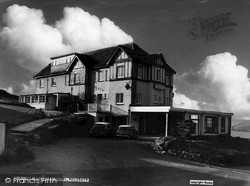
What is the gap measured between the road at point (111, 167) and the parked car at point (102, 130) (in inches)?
62.1

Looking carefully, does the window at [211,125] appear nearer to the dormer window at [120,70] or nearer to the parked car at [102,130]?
the dormer window at [120,70]

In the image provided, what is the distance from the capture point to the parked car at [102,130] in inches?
632

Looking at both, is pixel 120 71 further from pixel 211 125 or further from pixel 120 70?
pixel 211 125

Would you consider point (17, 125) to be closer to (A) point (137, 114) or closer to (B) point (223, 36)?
(A) point (137, 114)

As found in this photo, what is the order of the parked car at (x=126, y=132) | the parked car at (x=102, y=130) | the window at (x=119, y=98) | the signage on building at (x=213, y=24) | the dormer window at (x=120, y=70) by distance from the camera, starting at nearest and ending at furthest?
the signage on building at (x=213, y=24) < the parked car at (x=126, y=132) < the parked car at (x=102, y=130) < the window at (x=119, y=98) < the dormer window at (x=120, y=70)

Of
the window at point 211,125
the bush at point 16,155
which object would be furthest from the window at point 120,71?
the window at point 211,125

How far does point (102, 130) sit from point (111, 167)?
5573mm

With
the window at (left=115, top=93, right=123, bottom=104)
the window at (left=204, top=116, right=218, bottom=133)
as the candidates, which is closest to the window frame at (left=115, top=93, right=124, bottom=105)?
the window at (left=115, top=93, right=123, bottom=104)

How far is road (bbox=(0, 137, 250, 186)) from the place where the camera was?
922 cm

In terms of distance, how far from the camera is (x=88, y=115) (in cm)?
1675

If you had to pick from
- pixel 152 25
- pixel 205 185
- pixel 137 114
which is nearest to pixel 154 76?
pixel 137 114

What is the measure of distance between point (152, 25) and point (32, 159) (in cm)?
567

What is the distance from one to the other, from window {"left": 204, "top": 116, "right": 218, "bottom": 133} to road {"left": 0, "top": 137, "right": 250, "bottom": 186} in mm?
10063

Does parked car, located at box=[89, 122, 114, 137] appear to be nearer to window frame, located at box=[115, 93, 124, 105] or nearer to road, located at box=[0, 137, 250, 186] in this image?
window frame, located at box=[115, 93, 124, 105]
